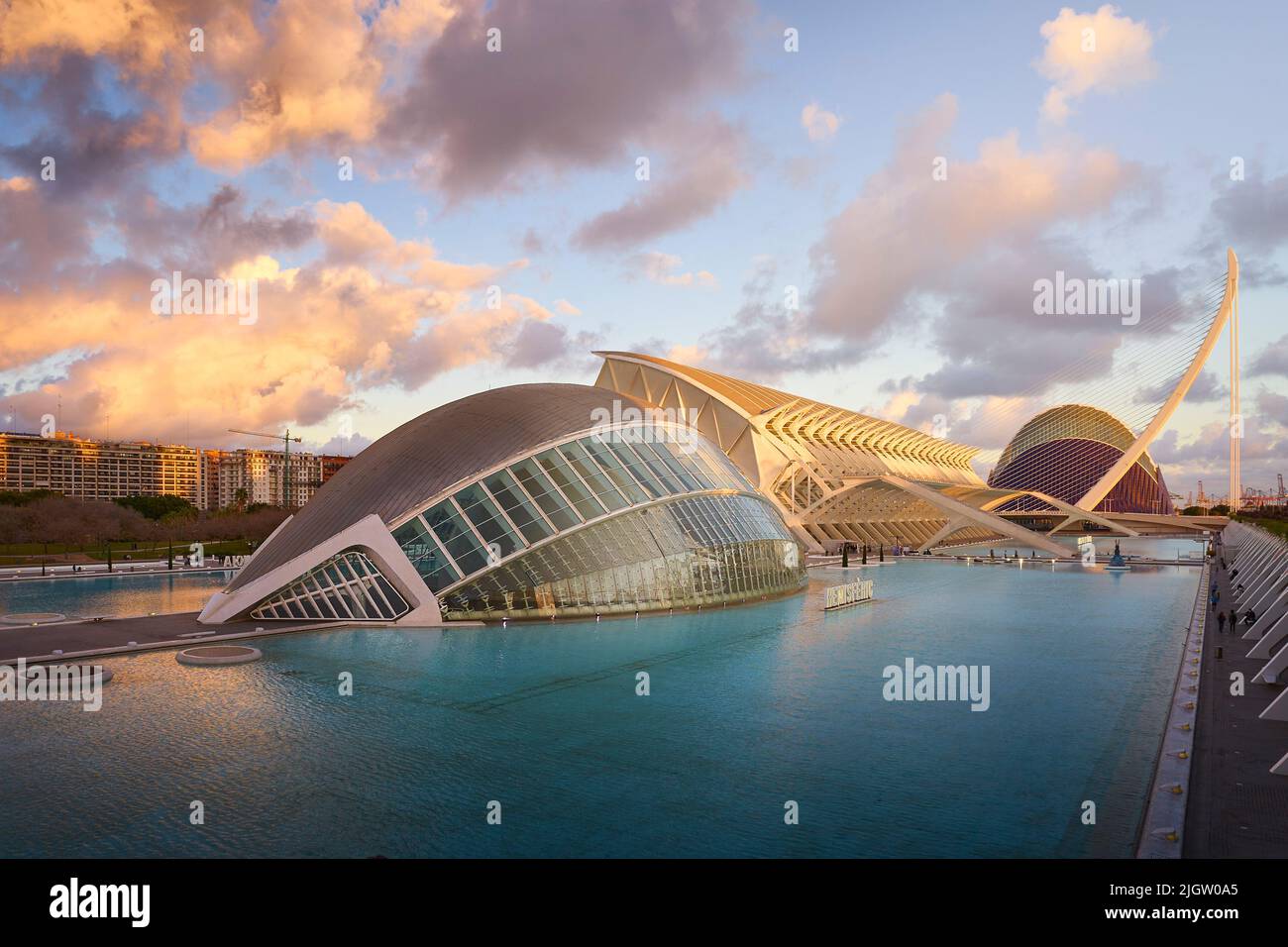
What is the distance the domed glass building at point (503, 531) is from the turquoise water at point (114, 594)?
5.77m

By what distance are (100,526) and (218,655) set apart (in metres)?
55.7

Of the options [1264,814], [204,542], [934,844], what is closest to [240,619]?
[934,844]

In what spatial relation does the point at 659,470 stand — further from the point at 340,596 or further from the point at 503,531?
the point at 340,596

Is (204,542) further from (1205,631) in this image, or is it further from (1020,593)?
(1205,631)

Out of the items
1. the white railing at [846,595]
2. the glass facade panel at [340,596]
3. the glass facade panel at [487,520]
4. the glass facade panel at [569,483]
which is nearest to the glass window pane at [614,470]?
the glass facade panel at [569,483]

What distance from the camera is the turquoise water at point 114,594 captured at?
31094 millimetres

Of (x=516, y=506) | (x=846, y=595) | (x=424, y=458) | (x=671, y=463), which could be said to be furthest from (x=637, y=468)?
(x=846, y=595)

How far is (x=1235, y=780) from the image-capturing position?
11.7 meters

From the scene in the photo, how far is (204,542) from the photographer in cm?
6700

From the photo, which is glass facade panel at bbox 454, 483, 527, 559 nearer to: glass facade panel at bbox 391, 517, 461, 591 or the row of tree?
glass facade panel at bbox 391, 517, 461, 591

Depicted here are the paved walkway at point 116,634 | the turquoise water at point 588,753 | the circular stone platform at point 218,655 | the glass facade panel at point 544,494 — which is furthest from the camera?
the glass facade panel at point 544,494

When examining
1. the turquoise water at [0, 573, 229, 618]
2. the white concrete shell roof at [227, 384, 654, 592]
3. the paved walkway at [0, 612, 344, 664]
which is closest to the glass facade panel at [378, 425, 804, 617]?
the white concrete shell roof at [227, 384, 654, 592]

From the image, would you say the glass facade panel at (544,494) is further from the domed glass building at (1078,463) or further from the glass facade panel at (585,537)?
the domed glass building at (1078,463)

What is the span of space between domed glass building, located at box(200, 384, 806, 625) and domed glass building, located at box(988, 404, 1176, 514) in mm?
117345
